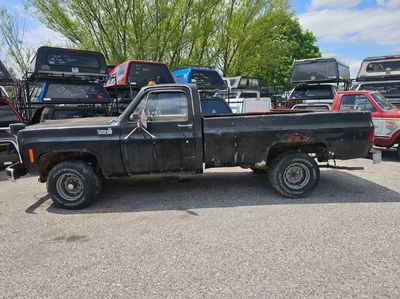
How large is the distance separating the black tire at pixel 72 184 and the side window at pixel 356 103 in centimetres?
668

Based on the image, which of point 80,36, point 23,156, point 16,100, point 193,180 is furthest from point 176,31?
point 23,156

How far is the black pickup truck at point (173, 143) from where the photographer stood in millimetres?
5207

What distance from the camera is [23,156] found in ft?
17.1

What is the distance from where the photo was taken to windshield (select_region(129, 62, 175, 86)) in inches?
415

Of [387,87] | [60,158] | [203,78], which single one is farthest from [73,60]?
[387,87]

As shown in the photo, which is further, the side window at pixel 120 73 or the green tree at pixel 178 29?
the green tree at pixel 178 29

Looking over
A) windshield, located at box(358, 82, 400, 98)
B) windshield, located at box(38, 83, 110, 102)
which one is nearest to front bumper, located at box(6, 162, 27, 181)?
windshield, located at box(38, 83, 110, 102)

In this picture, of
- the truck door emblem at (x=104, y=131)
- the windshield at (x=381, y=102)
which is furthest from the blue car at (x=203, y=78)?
the truck door emblem at (x=104, y=131)

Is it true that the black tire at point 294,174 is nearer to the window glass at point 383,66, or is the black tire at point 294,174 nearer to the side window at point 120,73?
the side window at point 120,73

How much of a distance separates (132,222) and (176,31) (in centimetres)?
1644

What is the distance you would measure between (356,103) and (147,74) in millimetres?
6325

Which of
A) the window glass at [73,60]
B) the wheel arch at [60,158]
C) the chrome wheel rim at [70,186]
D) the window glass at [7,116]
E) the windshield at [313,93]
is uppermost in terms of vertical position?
the window glass at [73,60]

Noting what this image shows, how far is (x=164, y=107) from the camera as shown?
535 centimetres

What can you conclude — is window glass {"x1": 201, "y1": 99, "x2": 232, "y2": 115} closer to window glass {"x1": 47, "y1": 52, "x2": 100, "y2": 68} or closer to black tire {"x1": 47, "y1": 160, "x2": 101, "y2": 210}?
window glass {"x1": 47, "y1": 52, "x2": 100, "y2": 68}
